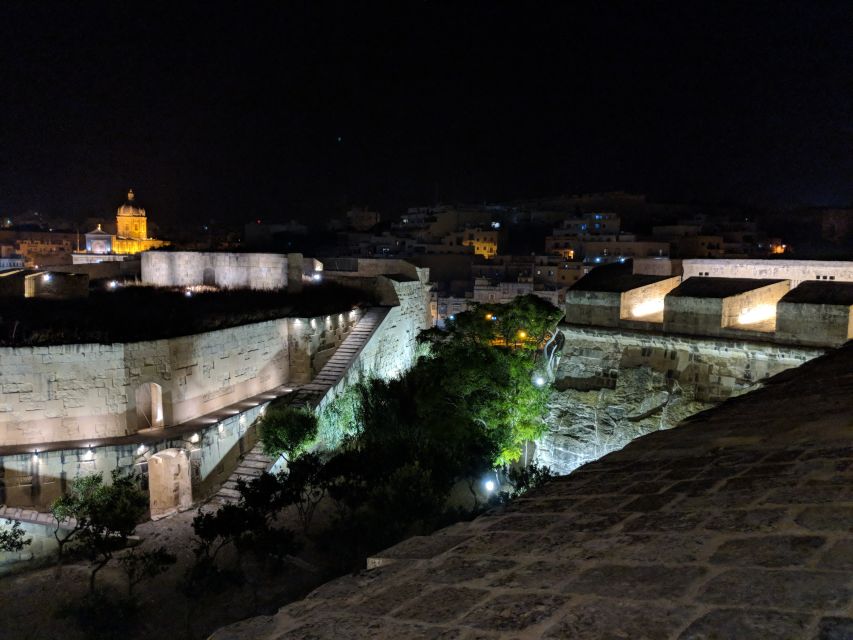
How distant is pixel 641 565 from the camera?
237 cm

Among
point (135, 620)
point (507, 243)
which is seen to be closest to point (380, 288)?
point (135, 620)

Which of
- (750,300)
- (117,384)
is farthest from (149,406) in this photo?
(750,300)

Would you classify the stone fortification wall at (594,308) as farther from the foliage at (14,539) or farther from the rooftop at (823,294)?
the foliage at (14,539)

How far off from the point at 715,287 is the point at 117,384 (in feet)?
43.6

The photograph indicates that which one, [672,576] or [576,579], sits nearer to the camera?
[672,576]

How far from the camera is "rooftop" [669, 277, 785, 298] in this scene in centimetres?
1182

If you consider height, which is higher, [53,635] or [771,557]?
[771,557]

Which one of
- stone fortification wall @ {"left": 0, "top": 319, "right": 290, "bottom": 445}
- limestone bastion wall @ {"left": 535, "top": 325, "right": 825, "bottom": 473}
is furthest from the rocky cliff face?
stone fortification wall @ {"left": 0, "top": 319, "right": 290, "bottom": 445}

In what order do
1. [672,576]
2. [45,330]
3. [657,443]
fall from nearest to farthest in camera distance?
[672,576] → [657,443] → [45,330]

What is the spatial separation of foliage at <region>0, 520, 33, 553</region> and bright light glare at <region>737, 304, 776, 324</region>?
14293 millimetres

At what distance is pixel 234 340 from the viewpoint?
675 inches

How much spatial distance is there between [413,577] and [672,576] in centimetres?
110

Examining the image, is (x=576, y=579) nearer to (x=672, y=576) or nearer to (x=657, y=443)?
(x=672, y=576)

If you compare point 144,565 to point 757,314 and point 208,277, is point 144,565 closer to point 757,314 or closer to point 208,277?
point 757,314
